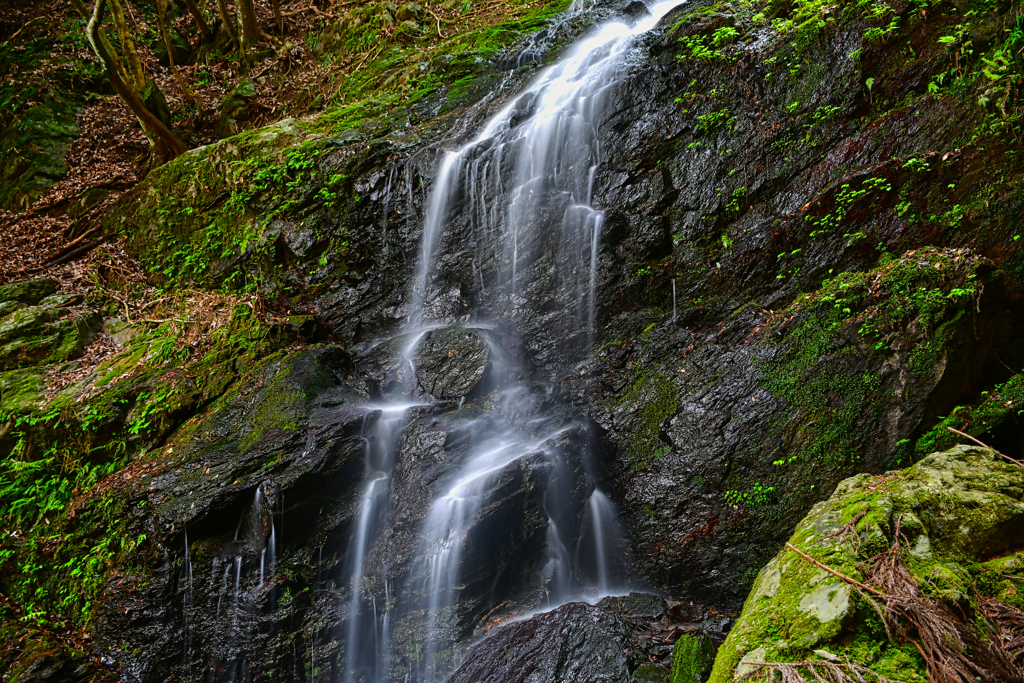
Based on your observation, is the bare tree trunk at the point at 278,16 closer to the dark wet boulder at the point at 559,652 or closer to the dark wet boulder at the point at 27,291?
the dark wet boulder at the point at 27,291

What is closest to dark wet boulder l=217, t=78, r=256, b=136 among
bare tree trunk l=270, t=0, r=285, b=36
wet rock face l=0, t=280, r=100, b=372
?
bare tree trunk l=270, t=0, r=285, b=36

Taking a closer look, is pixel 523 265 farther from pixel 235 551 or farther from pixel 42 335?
pixel 42 335

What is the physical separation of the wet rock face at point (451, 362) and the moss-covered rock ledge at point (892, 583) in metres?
4.23

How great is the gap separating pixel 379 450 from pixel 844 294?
4.74 meters

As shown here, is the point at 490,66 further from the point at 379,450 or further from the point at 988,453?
the point at 988,453

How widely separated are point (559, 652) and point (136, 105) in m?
10.9

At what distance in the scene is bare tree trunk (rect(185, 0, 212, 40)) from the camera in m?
13.2

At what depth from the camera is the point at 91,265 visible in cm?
881

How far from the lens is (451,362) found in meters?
6.65

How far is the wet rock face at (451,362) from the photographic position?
254 inches

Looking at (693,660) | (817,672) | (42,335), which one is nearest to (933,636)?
(817,672)

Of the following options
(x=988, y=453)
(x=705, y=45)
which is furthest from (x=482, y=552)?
(x=705, y=45)

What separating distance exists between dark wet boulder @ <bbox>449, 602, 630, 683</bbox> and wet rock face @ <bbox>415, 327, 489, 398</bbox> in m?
2.86

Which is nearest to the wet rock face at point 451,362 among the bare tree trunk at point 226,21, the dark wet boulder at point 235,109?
the dark wet boulder at point 235,109
